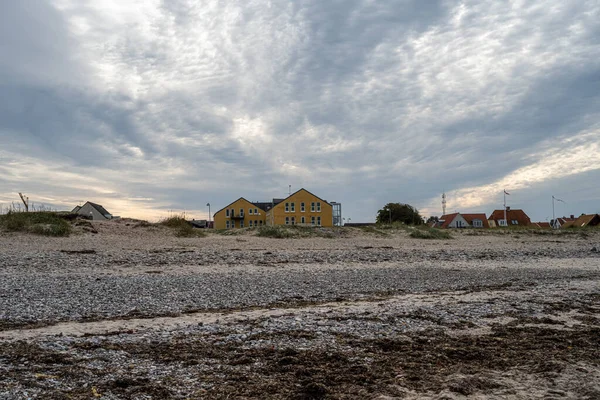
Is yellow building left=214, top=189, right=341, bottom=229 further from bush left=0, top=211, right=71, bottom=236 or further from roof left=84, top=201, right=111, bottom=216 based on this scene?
bush left=0, top=211, right=71, bottom=236

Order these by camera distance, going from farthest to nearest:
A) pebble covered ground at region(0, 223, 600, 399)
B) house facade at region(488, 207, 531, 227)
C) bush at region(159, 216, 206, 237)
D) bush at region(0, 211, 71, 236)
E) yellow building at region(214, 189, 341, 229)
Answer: house facade at region(488, 207, 531, 227)
yellow building at region(214, 189, 341, 229)
bush at region(159, 216, 206, 237)
bush at region(0, 211, 71, 236)
pebble covered ground at region(0, 223, 600, 399)

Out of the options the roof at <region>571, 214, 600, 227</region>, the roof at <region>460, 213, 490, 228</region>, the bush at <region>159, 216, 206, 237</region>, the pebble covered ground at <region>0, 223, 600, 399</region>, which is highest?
the roof at <region>460, 213, 490, 228</region>

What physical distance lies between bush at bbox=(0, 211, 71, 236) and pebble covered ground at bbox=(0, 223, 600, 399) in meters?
2.39

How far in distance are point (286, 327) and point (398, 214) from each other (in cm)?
6256

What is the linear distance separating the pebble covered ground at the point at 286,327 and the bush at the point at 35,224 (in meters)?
2.39

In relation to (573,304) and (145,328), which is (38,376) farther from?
(573,304)

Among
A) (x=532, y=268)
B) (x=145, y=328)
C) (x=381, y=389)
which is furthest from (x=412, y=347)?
(x=532, y=268)

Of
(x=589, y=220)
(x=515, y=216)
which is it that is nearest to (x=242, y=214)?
(x=515, y=216)

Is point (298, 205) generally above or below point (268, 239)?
above

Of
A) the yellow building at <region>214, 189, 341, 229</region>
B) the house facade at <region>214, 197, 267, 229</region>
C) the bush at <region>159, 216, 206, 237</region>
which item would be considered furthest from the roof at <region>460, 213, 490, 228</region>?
the bush at <region>159, 216, 206, 237</region>

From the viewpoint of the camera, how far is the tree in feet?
223

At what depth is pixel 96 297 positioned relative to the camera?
33.7 feet

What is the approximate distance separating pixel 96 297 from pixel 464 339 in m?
7.12

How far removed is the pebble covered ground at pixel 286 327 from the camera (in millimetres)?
5164
